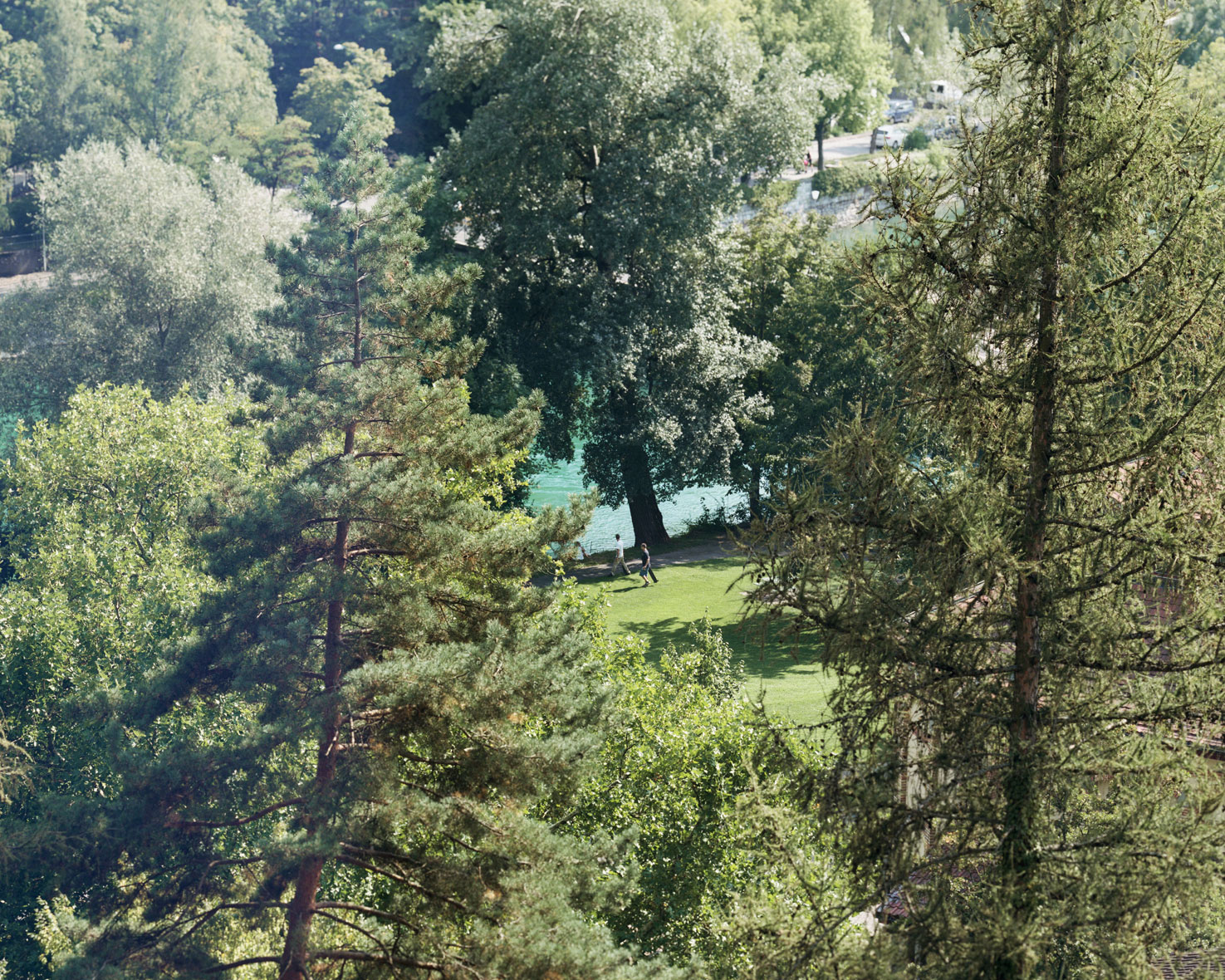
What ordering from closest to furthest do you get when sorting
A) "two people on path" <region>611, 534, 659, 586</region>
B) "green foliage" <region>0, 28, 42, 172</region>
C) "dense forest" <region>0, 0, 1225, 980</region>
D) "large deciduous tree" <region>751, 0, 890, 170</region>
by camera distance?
"dense forest" <region>0, 0, 1225, 980</region> → "two people on path" <region>611, 534, 659, 586</region> → "large deciduous tree" <region>751, 0, 890, 170</region> → "green foliage" <region>0, 28, 42, 172</region>

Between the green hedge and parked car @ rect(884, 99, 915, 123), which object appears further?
parked car @ rect(884, 99, 915, 123)

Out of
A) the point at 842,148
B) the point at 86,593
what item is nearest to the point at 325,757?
the point at 86,593

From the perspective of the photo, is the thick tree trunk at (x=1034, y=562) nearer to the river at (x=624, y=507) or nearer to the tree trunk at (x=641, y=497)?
the tree trunk at (x=641, y=497)

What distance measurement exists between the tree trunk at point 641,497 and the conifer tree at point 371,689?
734 inches

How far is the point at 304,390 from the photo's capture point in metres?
15.0

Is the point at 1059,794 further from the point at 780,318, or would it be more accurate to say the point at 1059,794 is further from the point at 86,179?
the point at 86,179

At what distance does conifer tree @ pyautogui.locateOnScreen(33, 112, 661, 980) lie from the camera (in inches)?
505

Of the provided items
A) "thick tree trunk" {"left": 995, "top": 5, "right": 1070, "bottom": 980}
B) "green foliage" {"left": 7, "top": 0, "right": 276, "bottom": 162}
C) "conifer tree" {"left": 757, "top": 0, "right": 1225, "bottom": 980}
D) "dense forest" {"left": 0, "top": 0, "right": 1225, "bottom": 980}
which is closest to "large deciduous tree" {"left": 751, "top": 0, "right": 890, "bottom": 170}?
"green foliage" {"left": 7, "top": 0, "right": 276, "bottom": 162}

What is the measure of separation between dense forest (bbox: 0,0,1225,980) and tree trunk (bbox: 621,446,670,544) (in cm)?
72

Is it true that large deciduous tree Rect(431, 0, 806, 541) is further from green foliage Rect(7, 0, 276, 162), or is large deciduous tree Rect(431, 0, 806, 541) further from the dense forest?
green foliage Rect(7, 0, 276, 162)

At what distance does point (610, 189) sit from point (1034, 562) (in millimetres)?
24899

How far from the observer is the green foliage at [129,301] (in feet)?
132

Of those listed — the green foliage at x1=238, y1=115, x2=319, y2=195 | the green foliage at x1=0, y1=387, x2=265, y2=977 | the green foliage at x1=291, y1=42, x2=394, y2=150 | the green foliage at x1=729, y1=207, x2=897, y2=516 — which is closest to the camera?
the green foliage at x1=0, y1=387, x2=265, y2=977

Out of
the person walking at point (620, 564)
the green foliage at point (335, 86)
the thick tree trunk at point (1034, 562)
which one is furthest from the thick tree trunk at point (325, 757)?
the green foliage at point (335, 86)
